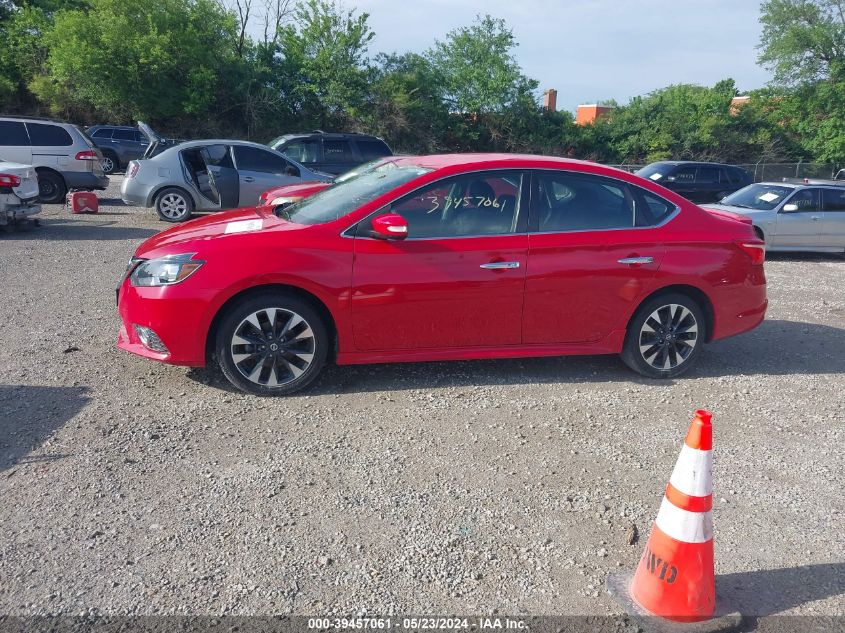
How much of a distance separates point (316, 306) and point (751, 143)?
134ft

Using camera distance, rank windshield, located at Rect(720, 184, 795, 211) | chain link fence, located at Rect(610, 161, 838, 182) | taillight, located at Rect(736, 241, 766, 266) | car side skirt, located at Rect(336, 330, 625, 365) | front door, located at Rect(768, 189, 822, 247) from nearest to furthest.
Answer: car side skirt, located at Rect(336, 330, 625, 365), taillight, located at Rect(736, 241, 766, 266), front door, located at Rect(768, 189, 822, 247), windshield, located at Rect(720, 184, 795, 211), chain link fence, located at Rect(610, 161, 838, 182)

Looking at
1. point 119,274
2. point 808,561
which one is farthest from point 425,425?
point 119,274

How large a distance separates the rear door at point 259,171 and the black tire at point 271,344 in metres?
8.53

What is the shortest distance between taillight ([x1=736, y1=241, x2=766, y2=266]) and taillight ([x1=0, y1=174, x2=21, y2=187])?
33.6 feet

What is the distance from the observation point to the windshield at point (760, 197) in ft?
42.7

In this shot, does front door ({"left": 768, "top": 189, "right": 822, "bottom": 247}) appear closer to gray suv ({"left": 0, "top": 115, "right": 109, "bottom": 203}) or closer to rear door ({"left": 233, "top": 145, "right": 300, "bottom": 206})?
rear door ({"left": 233, "top": 145, "right": 300, "bottom": 206})

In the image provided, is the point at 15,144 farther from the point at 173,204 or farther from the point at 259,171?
the point at 259,171

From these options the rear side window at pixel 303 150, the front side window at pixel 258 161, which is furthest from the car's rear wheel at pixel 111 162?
the front side window at pixel 258 161

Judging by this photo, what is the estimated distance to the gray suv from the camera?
1457 centimetres

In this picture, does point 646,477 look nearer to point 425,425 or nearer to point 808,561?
point 808,561

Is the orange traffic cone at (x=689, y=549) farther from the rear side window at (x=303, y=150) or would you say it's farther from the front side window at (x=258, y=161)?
the rear side window at (x=303, y=150)

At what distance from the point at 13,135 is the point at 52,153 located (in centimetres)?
80

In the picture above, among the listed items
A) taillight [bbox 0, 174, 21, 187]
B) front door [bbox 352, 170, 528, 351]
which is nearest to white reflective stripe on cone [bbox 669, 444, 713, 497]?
front door [bbox 352, 170, 528, 351]

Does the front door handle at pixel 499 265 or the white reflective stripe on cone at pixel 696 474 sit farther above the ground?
the front door handle at pixel 499 265
